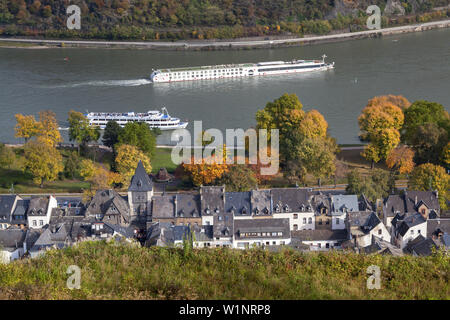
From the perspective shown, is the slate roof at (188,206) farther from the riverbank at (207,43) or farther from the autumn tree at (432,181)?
the riverbank at (207,43)

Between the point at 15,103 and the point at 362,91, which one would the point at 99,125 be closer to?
the point at 15,103

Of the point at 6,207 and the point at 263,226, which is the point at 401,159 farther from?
the point at 6,207

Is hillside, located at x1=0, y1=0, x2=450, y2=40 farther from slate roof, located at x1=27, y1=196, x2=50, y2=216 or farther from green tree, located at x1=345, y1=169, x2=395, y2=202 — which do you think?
slate roof, located at x1=27, y1=196, x2=50, y2=216

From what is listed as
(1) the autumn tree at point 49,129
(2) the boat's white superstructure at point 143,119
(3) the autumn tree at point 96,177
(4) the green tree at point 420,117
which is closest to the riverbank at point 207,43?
(2) the boat's white superstructure at point 143,119

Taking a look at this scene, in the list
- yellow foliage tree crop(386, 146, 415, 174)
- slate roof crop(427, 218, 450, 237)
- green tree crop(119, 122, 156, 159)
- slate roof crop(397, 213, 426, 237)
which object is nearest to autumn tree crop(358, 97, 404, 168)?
yellow foliage tree crop(386, 146, 415, 174)

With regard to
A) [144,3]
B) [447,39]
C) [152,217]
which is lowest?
[152,217]
